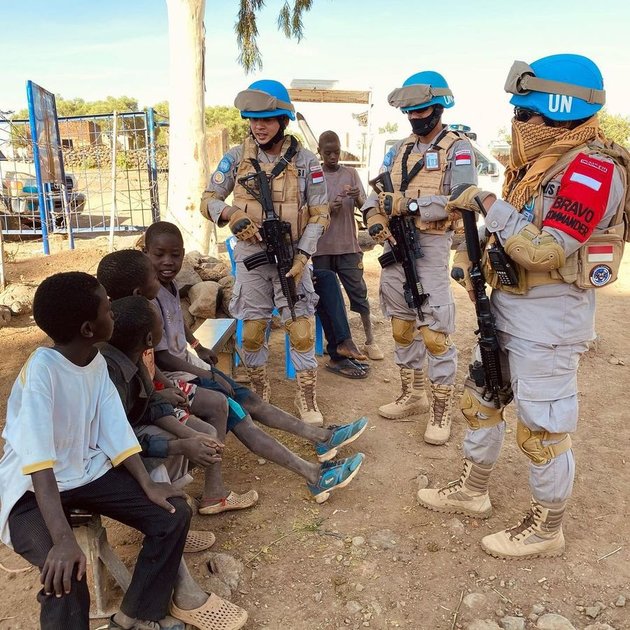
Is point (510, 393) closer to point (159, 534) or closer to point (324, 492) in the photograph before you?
point (324, 492)

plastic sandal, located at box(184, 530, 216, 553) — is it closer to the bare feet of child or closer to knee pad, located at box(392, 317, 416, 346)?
knee pad, located at box(392, 317, 416, 346)

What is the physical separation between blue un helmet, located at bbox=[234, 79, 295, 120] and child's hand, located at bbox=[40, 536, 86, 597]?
2.66 m

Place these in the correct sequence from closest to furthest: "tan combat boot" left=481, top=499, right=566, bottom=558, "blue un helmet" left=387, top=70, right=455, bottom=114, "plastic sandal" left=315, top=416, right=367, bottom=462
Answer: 1. "tan combat boot" left=481, top=499, right=566, bottom=558
2. "plastic sandal" left=315, top=416, right=367, bottom=462
3. "blue un helmet" left=387, top=70, right=455, bottom=114

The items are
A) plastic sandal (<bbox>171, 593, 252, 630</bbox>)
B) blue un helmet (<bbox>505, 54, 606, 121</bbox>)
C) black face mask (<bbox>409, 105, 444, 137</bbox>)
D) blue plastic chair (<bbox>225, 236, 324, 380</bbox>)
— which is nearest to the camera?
plastic sandal (<bbox>171, 593, 252, 630</bbox>)

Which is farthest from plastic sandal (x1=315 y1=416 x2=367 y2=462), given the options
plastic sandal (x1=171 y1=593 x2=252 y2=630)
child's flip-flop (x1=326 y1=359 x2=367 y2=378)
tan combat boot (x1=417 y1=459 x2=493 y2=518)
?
child's flip-flop (x1=326 y1=359 x2=367 y2=378)

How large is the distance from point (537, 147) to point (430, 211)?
122cm

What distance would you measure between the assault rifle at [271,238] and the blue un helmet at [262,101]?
0.33m

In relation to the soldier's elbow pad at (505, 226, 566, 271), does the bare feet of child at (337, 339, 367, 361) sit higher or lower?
lower

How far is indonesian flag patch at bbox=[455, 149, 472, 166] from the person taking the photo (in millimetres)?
3557

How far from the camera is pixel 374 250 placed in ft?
33.6

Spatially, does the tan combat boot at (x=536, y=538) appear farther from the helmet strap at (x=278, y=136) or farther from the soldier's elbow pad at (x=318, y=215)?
the helmet strap at (x=278, y=136)

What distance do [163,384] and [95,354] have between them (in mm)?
704

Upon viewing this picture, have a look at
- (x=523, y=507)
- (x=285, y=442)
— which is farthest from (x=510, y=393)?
(x=285, y=442)

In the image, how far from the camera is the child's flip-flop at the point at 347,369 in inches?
192
